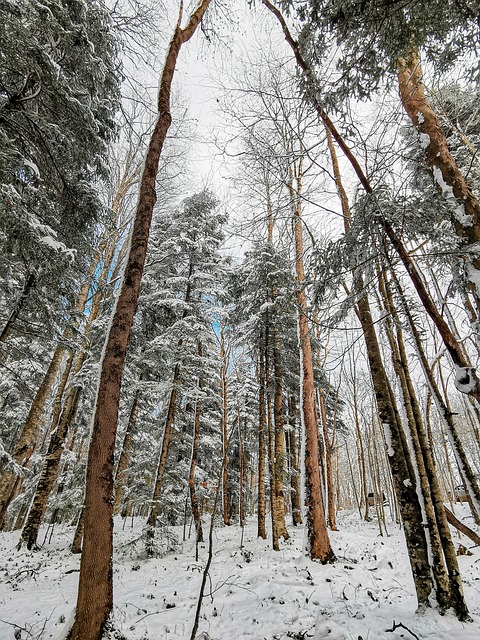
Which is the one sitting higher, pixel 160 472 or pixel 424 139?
pixel 424 139

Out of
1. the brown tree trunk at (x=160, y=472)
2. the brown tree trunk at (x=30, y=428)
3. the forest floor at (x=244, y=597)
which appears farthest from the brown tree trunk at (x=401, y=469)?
the brown tree trunk at (x=30, y=428)

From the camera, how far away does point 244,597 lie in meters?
4.94

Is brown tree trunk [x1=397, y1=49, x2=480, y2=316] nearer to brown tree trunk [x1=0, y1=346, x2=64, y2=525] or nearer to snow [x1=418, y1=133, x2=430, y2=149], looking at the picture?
snow [x1=418, y1=133, x2=430, y2=149]

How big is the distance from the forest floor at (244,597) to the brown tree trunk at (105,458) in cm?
18

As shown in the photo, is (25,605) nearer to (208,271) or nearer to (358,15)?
(358,15)

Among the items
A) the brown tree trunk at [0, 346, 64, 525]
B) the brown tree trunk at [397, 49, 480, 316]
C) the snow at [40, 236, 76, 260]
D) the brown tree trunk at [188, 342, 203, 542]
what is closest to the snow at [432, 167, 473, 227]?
the brown tree trunk at [397, 49, 480, 316]

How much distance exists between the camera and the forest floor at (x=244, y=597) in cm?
362

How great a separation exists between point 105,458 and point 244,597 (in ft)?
13.5

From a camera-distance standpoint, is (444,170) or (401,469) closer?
(401,469)

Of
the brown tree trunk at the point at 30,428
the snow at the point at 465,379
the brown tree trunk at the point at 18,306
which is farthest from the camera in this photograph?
the brown tree trunk at the point at 30,428

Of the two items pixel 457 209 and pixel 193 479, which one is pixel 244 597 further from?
pixel 457 209

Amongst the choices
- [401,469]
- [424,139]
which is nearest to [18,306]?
[401,469]

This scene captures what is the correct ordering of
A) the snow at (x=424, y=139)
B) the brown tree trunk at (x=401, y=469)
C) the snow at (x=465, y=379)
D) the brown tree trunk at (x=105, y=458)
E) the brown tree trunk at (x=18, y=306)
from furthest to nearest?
the brown tree trunk at (x=18, y=306) → the snow at (x=424, y=139) → the brown tree trunk at (x=401, y=469) → the snow at (x=465, y=379) → the brown tree trunk at (x=105, y=458)

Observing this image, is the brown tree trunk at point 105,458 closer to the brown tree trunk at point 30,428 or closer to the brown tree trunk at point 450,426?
the brown tree trunk at point 450,426
